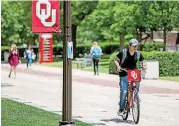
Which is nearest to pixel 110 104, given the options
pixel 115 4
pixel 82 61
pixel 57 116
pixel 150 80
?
pixel 57 116

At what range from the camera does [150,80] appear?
2520 centimetres

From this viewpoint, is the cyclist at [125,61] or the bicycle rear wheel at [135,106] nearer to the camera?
the bicycle rear wheel at [135,106]

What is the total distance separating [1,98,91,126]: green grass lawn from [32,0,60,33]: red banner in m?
3.12

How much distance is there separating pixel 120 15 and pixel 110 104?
2537 cm

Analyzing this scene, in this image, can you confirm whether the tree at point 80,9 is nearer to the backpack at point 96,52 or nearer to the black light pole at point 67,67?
the backpack at point 96,52

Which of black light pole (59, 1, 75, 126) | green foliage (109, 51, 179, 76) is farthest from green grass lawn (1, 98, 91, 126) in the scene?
green foliage (109, 51, 179, 76)

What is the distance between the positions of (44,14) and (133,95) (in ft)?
14.3

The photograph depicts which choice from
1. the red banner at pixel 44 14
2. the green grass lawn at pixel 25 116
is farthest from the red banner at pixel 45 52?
the red banner at pixel 44 14

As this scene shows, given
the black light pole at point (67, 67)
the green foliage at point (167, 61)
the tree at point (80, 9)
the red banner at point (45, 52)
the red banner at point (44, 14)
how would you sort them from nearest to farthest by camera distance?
the red banner at point (44, 14), the black light pole at point (67, 67), the red banner at point (45, 52), the green foliage at point (167, 61), the tree at point (80, 9)

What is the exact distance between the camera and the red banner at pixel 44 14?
748 centimetres

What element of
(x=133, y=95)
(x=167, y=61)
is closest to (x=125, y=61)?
(x=133, y=95)

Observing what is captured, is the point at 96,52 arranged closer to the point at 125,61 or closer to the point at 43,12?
the point at 125,61

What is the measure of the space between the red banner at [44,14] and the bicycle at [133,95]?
13.0 feet

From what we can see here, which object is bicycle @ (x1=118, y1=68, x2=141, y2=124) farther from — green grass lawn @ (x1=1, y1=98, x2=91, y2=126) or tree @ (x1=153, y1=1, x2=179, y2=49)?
tree @ (x1=153, y1=1, x2=179, y2=49)
